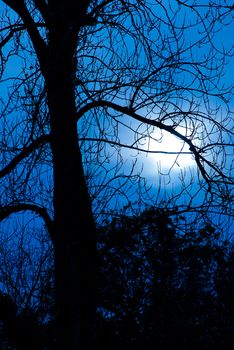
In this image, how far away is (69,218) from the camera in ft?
13.9

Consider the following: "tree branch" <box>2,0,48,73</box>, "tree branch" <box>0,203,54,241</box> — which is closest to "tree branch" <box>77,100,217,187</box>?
"tree branch" <box>2,0,48,73</box>

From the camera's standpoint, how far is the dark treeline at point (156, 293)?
6637mm

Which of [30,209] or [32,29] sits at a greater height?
[32,29]

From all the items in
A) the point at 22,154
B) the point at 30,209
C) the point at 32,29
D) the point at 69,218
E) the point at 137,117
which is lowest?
the point at 69,218

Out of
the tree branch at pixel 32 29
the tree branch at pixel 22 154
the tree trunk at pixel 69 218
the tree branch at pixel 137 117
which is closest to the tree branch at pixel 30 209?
the tree branch at pixel 22 154

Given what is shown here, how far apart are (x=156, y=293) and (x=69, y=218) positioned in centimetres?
308

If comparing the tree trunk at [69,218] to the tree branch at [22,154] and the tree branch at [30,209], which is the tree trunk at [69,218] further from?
the tree branch at [30,209]

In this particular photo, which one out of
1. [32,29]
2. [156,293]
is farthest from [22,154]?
[156,293]

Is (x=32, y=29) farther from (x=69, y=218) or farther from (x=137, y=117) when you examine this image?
(x=69, y=218)

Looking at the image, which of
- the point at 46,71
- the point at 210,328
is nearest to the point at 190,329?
the point at 210,328

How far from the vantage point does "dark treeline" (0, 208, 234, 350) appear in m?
6.64

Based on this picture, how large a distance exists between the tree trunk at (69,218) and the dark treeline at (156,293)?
2153 mm

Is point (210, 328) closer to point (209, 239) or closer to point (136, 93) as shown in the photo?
point (209, 239)

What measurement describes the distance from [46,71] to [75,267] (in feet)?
6.43
